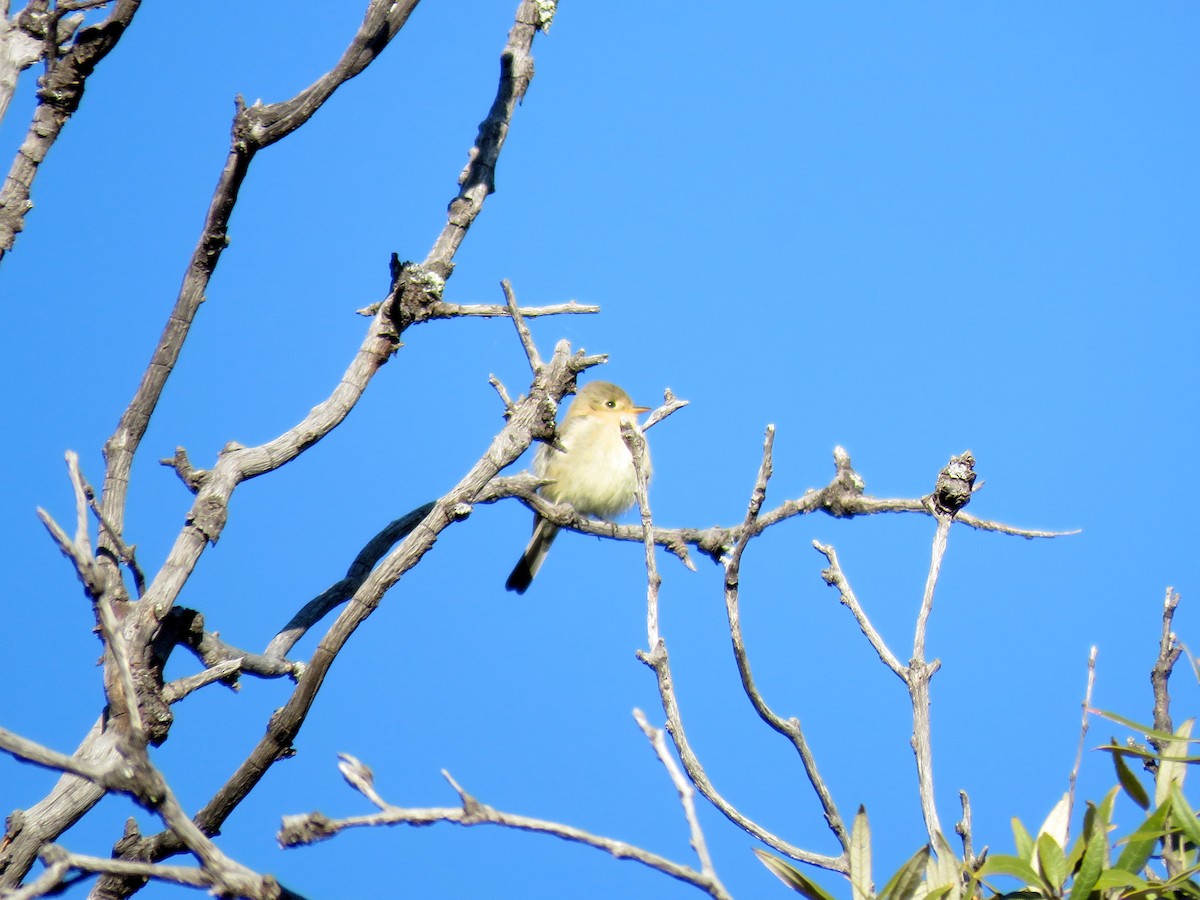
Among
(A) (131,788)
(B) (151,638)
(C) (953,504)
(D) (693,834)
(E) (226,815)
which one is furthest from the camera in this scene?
(B) (151,638)

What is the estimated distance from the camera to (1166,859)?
240 centimetres

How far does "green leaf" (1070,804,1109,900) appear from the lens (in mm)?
2254

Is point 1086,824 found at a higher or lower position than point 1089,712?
lower

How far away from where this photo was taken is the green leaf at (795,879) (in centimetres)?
239

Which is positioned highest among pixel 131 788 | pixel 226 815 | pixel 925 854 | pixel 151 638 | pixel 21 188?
pixel 21 188

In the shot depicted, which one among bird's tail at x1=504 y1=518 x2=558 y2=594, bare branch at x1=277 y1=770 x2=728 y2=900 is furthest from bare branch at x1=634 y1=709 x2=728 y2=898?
bird's tail at x1=504 y1=518 x2=558 y2=594

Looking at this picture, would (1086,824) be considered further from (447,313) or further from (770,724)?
(447,313)

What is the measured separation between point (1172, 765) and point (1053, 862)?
44 cm

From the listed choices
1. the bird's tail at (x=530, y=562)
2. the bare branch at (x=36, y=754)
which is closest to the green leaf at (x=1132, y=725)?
the bare branch at (x=36, y=754)

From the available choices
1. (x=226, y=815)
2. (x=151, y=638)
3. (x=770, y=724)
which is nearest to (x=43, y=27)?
(x=151, y=638)

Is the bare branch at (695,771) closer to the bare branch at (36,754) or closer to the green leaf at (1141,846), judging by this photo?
the green leaf at (1141,846)

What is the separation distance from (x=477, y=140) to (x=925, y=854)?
3.69m

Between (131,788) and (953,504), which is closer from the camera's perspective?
(131,788)

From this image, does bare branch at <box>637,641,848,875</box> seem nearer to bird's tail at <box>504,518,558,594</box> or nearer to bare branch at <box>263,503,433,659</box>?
bare branch at <box>263,503,433,659</box>
